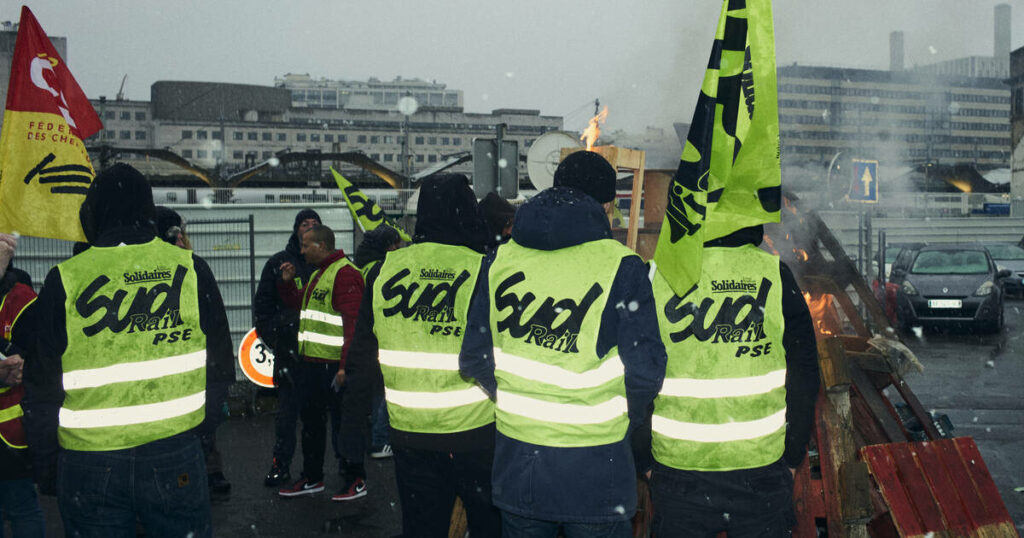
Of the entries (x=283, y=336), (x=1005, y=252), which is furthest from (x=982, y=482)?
(x=1005, y=252)

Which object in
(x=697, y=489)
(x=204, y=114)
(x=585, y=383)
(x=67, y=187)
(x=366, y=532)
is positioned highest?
(x=204, y=114)

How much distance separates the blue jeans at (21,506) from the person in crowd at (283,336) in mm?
2873

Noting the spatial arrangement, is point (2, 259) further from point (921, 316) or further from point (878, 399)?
point (921, 316)

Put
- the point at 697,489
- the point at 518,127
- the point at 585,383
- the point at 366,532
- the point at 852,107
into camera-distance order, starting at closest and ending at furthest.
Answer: the point at 585,383, the point at 697,489, the point at 366,532, the point at 852,107, the point at 518,127

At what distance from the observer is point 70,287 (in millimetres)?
3436

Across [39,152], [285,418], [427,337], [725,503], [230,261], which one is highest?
[39,152]

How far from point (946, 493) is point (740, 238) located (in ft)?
7.39

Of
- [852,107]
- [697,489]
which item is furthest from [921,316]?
[852,107]

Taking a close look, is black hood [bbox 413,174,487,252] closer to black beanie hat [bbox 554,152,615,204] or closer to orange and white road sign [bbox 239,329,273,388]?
black beanie hat [bbox 554,152,615,204]

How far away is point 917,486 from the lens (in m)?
4.71

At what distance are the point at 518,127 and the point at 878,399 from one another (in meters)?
132

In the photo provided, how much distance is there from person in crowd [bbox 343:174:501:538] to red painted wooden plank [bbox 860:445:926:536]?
2028 mm

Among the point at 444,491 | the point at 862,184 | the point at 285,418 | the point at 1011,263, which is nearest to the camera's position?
the point at 444,491

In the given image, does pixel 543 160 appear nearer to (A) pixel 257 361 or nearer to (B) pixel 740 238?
(A) pixel 257 361
